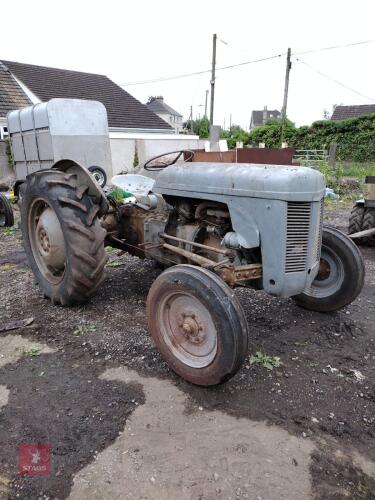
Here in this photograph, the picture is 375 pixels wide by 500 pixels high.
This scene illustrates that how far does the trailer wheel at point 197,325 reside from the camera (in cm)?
241

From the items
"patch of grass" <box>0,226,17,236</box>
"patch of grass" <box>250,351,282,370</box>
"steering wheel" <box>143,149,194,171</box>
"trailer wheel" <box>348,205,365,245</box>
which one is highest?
"steering wheel" <box>143,149,194,171</box>

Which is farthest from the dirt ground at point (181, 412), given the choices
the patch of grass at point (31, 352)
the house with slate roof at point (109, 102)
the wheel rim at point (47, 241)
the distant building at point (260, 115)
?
the distant building at point (260, 115)

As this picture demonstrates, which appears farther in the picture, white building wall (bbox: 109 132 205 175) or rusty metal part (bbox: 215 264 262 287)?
white building wall (bbox: 109 132 205 175)

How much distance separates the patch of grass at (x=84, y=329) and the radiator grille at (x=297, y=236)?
173 centimetres

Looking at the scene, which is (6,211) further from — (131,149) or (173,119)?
(173,119)

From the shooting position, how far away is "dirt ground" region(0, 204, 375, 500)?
1979 millimetres

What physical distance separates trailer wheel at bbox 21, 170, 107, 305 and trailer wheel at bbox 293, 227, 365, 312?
6.33 feet

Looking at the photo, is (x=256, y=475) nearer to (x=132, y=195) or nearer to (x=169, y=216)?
(x=169, y=216)

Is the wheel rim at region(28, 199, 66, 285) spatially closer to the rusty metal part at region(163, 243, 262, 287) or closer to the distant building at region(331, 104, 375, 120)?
the rusty metal part at region(163, 243, 262, 287)

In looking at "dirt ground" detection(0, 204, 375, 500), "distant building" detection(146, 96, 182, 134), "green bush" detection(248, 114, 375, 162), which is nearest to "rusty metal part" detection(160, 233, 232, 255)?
"dirt ground" detection(0, 204, 375, 500)

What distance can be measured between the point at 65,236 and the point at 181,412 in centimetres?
177

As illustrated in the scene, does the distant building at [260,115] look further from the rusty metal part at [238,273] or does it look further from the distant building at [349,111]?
the rusty metal part at [238,273]

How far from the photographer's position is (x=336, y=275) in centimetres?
362

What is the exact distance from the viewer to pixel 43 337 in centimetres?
338
